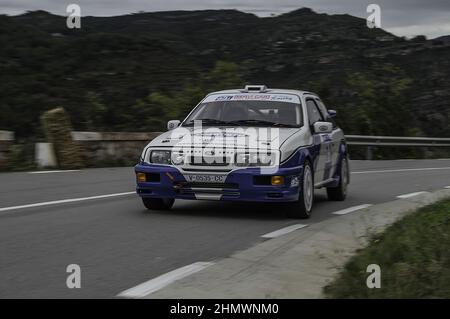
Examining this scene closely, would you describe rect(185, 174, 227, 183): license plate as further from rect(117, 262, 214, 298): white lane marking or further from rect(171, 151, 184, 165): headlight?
rect(117, 262, 214, 298): white lane marking

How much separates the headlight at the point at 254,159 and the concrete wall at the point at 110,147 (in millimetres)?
7795

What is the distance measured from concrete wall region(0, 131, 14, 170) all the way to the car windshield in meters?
5.79

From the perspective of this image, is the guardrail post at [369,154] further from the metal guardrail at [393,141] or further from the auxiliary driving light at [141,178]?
the auxiliary driving light at [141,178]

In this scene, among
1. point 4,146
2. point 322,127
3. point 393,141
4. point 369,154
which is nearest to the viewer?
point 322,127

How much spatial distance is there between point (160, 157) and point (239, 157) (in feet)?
3.20

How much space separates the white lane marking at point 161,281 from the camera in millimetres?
5926

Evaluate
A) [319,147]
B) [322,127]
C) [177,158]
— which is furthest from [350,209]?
[177,158]

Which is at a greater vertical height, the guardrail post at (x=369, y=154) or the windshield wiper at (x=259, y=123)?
the windshield wiper at (x=259, y=123)

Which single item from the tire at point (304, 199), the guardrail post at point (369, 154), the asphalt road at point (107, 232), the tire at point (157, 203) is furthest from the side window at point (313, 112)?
the guardrail post at point (369, 154)

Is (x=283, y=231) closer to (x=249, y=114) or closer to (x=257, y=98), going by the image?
(x=249, y=114)

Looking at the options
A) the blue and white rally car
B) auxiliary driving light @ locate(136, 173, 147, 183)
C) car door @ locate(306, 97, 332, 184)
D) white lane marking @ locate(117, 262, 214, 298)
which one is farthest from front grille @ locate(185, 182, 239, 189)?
white lane marking @ locate(117, 262, 214, 298)

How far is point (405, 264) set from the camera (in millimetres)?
6832

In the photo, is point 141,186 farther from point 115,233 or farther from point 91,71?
point 91,71

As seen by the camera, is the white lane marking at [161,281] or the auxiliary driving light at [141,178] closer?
the white lane marking at [161,281]
